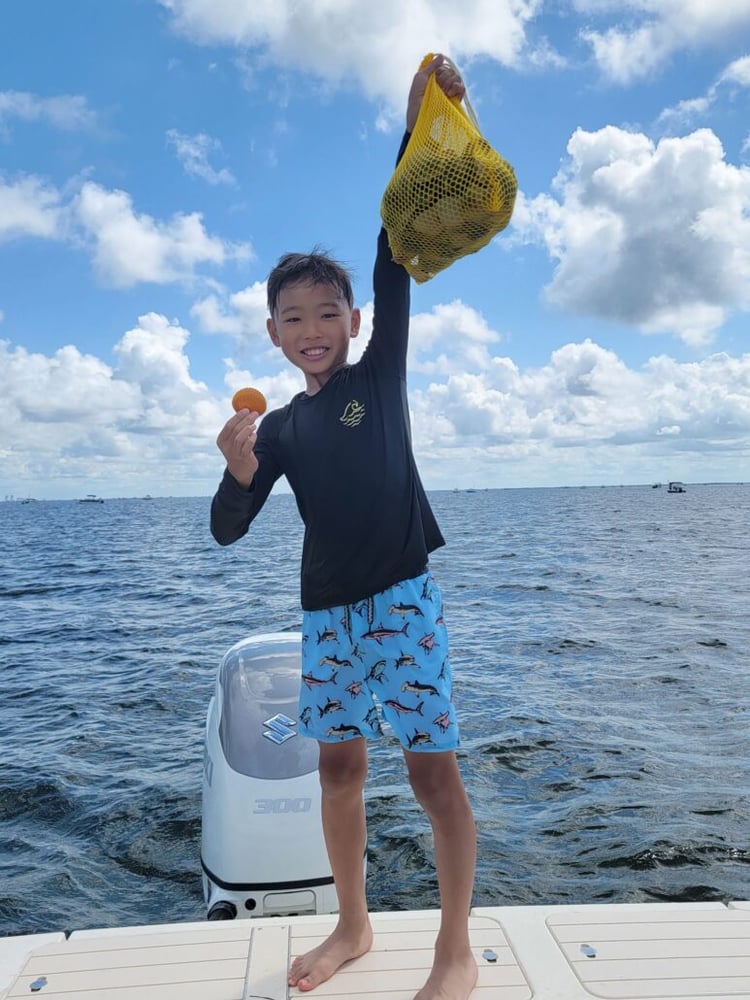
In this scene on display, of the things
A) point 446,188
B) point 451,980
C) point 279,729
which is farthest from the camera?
point 279,729

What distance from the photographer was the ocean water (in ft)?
17.7

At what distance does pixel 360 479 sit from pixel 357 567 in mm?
304

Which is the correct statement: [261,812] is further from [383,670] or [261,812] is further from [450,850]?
[383,670]

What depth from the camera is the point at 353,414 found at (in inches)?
108

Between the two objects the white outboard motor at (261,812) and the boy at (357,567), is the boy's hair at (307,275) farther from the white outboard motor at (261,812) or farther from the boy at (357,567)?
the white outboard motor at (261,812)

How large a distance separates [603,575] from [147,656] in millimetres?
14549

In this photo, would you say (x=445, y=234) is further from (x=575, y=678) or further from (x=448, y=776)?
(x=575, y=678)

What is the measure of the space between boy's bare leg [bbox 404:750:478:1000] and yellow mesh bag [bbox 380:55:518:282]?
1.68 m

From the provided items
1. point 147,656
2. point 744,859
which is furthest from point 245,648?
point 147,656

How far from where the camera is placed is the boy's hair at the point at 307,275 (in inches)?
108

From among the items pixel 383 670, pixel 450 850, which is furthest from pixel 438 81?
pixel 450 850

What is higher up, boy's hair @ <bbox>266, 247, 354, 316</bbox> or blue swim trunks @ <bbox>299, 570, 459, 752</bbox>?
boy's hair @ <bbox>266, 247, 354, 316</bbox>

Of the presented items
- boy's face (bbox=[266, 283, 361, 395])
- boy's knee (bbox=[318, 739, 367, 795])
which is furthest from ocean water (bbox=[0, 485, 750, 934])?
boy's face (bbox=[266, 283, 361, 395])

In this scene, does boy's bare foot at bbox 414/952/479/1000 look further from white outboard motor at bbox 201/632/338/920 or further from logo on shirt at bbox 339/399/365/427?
logo on shirt at bbox 339/399/365/427
